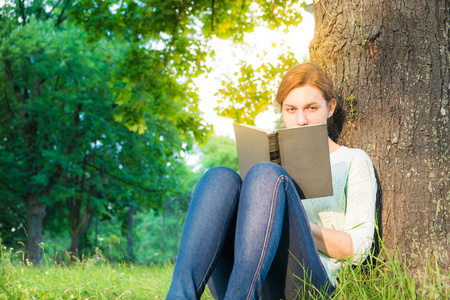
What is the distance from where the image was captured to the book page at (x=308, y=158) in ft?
Answer: 6.93

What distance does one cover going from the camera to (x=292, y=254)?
207 cm

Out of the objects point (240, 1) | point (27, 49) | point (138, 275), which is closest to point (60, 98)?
point (27, 49)

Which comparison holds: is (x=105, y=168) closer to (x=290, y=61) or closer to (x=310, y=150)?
(x=290, y=61)

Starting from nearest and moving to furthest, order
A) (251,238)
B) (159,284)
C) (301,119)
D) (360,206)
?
(251,238) < (360,206) < (301,119) < (159,284)

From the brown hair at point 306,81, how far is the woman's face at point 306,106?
0.02 meters

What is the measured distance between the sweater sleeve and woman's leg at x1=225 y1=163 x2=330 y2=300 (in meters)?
0.25

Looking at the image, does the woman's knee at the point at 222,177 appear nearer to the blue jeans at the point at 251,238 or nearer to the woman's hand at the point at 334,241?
the blue jeans at the point at 251,238

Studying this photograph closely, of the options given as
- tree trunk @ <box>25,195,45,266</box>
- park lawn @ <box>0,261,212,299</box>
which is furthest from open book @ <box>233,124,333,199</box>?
tree trunk @ <box>25,195,45,266</box>

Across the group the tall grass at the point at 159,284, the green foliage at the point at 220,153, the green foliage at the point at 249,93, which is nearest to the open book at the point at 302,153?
the tall grass at the point at 159,284

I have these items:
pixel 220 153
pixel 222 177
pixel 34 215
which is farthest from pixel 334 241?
pixel 220 153

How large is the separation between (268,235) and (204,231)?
0.30m

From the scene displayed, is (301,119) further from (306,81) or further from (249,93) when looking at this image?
(249,93)

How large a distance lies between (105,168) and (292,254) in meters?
12.1

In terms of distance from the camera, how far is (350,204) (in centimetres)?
231
